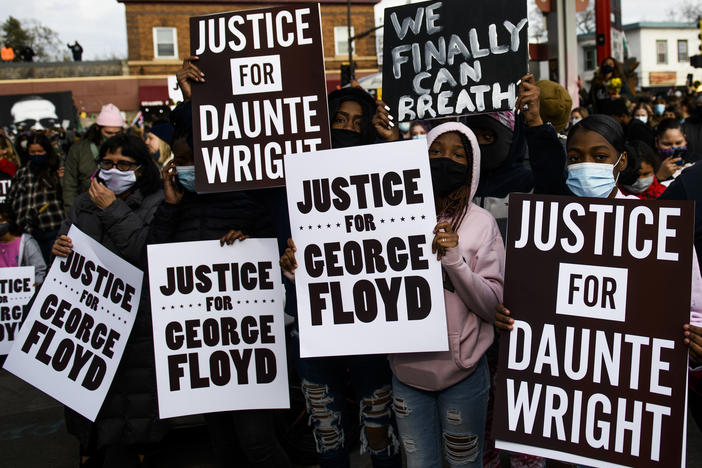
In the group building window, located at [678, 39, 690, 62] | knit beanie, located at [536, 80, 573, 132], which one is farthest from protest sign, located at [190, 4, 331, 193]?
building window, located at [678, 39, 690, 62]

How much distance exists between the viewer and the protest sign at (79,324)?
10.9ft

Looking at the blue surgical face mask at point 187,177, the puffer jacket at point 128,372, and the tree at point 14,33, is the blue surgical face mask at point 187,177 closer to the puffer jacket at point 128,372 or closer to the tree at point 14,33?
the puffer jacket at point 128,372

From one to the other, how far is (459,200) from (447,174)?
0.13 metres

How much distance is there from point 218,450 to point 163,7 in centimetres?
3612

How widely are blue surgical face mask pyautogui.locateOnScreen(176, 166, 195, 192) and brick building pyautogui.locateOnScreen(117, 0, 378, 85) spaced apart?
3323cm

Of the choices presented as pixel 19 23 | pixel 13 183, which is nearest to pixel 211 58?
pixel 13 183

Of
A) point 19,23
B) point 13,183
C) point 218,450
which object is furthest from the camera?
point 19,23

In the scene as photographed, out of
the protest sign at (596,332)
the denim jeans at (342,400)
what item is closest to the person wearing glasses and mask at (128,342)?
the denim jeans at (342,400)

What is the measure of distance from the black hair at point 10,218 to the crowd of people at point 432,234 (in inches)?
131

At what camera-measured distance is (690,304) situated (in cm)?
217

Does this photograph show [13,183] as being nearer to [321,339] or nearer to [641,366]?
[321,339]

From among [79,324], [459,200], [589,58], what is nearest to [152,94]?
[79,324]

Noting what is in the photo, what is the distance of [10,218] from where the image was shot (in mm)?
6477

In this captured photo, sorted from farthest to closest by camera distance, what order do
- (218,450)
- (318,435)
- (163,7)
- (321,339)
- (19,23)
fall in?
(19,23) → (163,7) → (218,450) → (318,435) → (321,339)
